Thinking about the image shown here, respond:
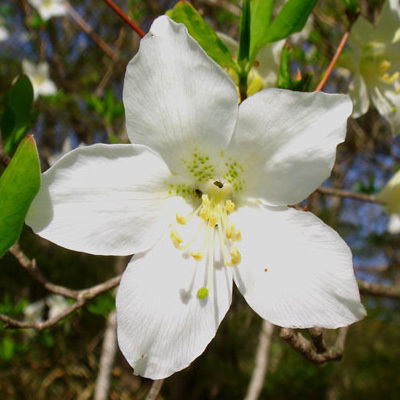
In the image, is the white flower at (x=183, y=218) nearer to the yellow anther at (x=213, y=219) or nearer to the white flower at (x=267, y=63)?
the yellow anther at (x=213, y=219)

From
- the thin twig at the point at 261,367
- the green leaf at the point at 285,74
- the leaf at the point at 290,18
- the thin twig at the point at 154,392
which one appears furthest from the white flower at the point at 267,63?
the thin twig at the point at 261,367

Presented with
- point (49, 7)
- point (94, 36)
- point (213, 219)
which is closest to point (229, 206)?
point (213, 219)

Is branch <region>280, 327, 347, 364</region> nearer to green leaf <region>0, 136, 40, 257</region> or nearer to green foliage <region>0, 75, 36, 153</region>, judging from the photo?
green leaf <region>0, 136, 40, 257</region>

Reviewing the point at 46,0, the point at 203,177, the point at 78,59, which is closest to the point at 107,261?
the point at 78,59

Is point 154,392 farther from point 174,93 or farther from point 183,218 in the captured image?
point 174,93

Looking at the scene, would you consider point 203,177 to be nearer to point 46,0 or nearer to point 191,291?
point 191,291

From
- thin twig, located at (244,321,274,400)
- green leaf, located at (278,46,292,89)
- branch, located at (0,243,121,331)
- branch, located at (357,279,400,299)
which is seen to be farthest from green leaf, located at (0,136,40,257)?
thin twig, located at (244,321,274,400)
